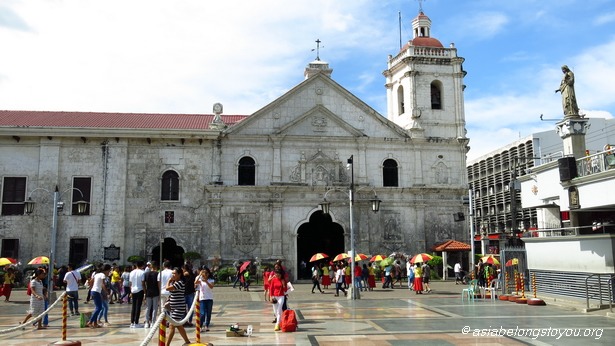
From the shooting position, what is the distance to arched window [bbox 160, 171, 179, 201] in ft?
118

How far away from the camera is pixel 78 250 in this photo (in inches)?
1362

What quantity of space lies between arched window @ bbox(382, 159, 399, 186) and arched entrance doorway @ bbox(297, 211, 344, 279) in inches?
189

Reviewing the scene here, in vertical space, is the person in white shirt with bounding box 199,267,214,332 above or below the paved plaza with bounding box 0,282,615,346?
above

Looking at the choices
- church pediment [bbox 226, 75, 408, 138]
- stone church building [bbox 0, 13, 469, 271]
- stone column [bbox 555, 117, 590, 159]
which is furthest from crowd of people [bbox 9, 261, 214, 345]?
church pediment [bbox 226, 75, 408, 138]

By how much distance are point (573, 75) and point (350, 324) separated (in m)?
14.3

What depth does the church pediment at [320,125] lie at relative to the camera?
123ft

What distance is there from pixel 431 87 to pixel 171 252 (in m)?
22.8

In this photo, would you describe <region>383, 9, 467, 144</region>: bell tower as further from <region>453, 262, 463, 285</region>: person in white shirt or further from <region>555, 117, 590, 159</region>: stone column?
<region>555, 117, 590, 159</region>: stone column

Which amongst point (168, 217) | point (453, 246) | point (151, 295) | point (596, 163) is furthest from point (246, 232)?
point (596, 163)

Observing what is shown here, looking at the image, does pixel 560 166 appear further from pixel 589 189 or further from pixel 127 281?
pixel 127 281

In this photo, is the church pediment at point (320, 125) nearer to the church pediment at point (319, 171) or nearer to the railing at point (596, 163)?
the church pediment at point (319, 171)

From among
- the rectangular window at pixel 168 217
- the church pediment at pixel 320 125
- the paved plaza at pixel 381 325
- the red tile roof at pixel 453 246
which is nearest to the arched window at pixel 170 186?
the rectangular window at pixel 168 217

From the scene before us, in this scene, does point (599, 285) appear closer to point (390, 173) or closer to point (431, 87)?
point (390, 173)

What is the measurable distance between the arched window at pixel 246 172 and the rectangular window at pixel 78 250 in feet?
35.3
